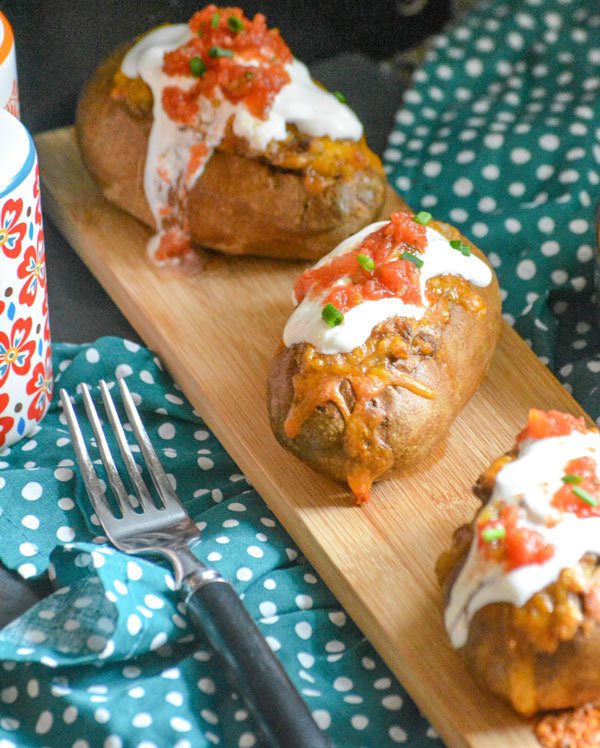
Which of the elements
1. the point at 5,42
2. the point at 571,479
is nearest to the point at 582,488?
the point at 571,479

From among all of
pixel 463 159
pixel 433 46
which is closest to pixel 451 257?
pixel 463 159

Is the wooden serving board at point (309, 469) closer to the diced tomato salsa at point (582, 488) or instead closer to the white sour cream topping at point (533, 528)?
the white sour cream topping at point (533, 528)

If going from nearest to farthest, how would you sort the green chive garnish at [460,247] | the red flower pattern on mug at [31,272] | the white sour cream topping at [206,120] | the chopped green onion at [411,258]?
the red flower pattern on mug at [31,272], the chopped green onion at [411,258], the green chive garnish at [460,247], the white sour cream topping at [206,120]

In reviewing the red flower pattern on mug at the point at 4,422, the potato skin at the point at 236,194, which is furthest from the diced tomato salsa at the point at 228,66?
the red flower pattern on mug at the point at 4,422

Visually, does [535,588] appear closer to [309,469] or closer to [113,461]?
[309,469]

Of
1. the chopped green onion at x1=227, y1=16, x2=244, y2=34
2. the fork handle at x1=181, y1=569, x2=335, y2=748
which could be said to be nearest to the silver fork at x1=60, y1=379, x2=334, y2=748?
the fork handle at x1=181, y1=569, x2=335, y2=748

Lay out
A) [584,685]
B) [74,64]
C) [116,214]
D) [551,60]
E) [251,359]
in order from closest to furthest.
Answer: [584,685], [251,359], [116,214], [74,64], [551,60]

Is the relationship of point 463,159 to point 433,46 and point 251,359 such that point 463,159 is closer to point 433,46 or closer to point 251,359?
point 433,46
